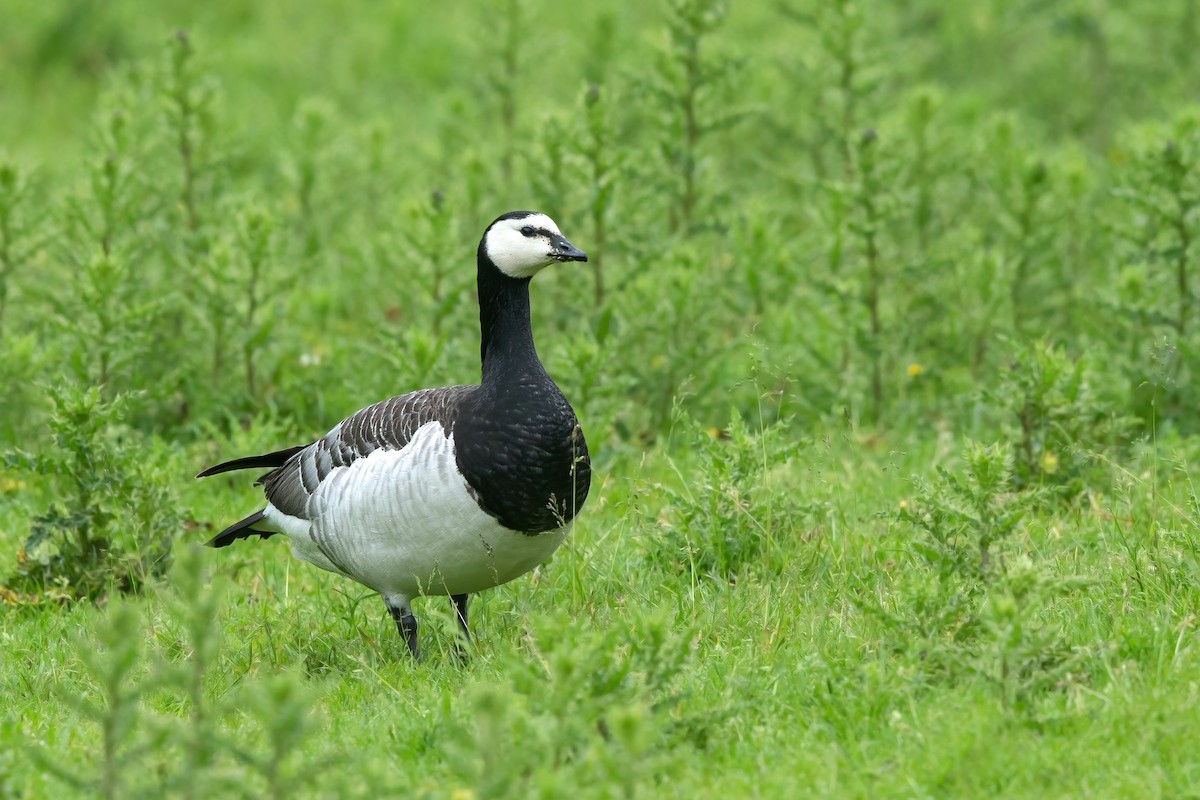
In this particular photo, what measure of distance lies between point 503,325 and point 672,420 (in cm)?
93

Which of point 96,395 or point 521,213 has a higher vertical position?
point 521,213

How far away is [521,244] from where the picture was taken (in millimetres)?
6051

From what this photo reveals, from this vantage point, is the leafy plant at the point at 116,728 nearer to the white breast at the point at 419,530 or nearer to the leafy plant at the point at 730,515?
the white breast at the point at 419,530

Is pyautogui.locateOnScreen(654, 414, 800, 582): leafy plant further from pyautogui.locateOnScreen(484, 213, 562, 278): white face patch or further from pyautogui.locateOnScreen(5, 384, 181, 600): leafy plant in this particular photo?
pyautogui.locateOnScreen(5, 384, 181, 600): leafy plant

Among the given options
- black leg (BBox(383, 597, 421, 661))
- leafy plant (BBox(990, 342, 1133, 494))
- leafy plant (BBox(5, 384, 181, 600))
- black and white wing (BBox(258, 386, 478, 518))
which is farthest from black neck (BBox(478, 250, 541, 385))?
leafy plant (BBox(990, 342, 1133, 494))

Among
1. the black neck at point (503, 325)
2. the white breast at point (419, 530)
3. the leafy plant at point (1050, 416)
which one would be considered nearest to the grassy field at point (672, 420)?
the leafy plant at point (1050, 416)

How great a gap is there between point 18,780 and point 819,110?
7.79 meters

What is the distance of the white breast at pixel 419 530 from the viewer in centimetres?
554

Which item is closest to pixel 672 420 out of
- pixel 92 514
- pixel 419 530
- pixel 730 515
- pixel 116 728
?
pixel 730 515

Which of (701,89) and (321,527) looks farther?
(701,89)

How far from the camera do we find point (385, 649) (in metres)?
6.11

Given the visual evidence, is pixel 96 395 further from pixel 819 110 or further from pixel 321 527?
Answer: pixel 819 110

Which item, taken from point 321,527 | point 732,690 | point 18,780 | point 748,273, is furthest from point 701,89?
point 18,780

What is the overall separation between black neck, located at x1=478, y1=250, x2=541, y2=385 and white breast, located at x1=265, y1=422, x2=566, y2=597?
15.3 inches
